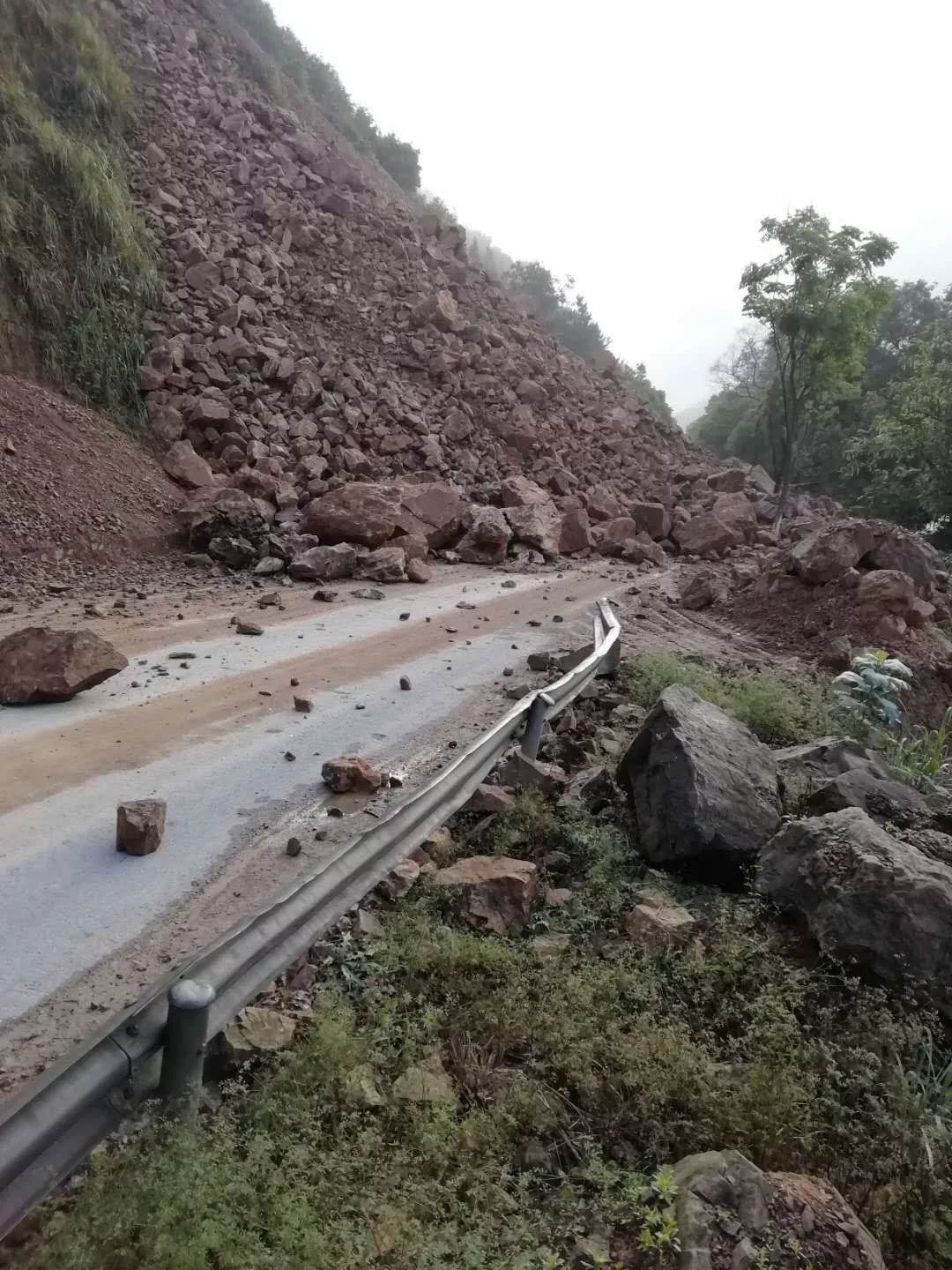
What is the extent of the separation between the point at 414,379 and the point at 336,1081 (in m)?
16.7

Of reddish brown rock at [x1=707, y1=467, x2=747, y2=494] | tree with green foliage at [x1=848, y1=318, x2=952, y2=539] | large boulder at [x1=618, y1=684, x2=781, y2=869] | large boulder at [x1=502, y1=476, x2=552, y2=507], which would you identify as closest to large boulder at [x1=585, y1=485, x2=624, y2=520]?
large boulder at [x1=502, y1=476, x2=552, y2=507]

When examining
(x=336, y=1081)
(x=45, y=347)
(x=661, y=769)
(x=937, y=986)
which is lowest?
(x=336, y=1081)

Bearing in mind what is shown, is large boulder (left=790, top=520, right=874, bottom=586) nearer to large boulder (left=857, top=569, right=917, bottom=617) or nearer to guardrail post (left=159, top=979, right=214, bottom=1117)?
large boulder (left=857, top=569, right=917, bottom=617)

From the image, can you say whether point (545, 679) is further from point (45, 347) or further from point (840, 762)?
Result: point (45, 347)

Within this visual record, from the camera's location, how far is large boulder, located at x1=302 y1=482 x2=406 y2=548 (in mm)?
11461

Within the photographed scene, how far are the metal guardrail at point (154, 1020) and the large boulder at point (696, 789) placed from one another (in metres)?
1.12

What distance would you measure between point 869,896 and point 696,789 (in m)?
0.96

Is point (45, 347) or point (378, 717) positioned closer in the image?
point (378, 717)

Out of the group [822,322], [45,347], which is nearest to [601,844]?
[45,347]

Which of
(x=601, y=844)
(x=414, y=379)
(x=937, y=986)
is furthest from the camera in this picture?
(x=414, y=379)

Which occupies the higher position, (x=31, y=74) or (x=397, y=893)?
(x=31, y=74)

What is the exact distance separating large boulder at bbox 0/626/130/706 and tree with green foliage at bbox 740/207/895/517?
751 inches

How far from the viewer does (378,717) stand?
578 cm

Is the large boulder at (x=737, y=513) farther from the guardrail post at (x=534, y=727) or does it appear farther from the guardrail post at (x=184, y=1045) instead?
the guardrail post at (x=184, y=1045)
